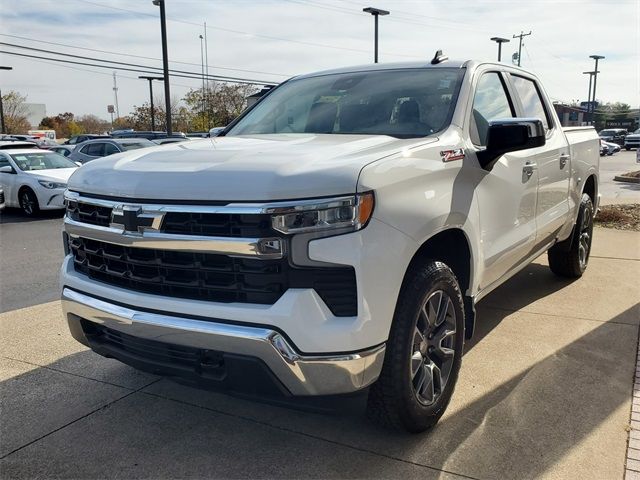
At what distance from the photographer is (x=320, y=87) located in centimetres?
426

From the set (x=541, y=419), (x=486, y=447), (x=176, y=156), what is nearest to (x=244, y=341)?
(x=176, y=156)

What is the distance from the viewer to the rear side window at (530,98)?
15.3ft

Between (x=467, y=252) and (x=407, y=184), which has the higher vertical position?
(x=407, y=184)

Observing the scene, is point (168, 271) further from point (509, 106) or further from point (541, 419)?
point (509, 106)

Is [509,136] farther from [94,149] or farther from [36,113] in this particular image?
[36,113]

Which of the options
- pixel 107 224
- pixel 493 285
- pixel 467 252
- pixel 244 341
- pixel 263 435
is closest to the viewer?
pixel 244 341

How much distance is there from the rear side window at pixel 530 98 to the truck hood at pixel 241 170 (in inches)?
74.0

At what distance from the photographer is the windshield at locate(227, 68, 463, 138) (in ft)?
11.7

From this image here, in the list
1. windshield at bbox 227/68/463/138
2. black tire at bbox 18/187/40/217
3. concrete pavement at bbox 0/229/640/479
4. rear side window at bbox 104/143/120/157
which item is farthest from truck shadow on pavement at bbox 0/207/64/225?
windshield at bbox 227/68/463/138

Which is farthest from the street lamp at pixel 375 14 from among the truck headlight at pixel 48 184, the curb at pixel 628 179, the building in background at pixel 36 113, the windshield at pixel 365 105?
the building in background at pixel 36 113

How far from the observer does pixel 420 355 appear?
2.94 meters

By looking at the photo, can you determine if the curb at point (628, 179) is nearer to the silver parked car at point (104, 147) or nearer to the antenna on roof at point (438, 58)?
the silver parked car at point (104, 147)

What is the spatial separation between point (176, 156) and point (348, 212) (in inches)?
40.7

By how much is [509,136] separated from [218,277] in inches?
71.6
